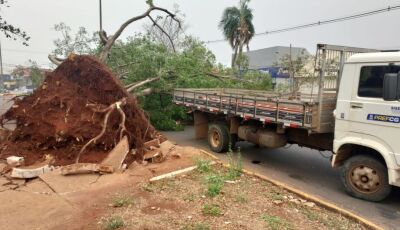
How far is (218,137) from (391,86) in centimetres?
512

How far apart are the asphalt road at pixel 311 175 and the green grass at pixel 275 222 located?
169 cm

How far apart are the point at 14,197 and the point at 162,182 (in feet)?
8.54

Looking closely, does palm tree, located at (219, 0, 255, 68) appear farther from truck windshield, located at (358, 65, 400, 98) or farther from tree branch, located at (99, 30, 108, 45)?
truck windshield, located at (358, 65, 400, 98)

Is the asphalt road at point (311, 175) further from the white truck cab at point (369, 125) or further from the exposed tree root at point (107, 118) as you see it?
the exposed tree root at point (107, 118)

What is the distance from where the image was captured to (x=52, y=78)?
9.25 m

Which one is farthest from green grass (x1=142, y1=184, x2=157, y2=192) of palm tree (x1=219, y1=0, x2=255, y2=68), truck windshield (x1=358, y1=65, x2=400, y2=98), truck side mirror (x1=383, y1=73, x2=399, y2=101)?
palm tree (x1=219, y1=0, x2=255, y2=68)

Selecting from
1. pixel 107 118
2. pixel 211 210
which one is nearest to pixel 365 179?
pixel 211 210

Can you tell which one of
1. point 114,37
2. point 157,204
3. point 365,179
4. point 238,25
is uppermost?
point 238,25

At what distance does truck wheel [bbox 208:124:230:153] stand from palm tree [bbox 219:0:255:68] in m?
25.5

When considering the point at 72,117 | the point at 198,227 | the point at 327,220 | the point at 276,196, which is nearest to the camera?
the point at 198,227

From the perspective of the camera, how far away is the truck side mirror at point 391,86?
523cm

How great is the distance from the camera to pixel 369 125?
226 inches

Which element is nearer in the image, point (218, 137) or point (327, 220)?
point (327, 220)

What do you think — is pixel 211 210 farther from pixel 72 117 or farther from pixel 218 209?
pixel 72 117
